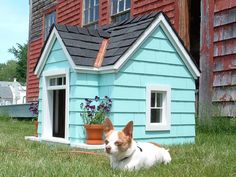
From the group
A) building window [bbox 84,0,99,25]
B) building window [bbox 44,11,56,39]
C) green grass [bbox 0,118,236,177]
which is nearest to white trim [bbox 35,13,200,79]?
green grass [bbox 0,118,236,177]

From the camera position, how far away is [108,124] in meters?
4.80

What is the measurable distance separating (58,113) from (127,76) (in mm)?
2343

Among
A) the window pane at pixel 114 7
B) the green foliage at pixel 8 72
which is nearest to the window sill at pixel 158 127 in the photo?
the window pane at pixel 114 7

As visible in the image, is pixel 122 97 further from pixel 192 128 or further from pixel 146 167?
pixel 146 167

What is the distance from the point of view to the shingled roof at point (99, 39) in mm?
7223

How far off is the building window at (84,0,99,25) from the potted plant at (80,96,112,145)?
323 inches

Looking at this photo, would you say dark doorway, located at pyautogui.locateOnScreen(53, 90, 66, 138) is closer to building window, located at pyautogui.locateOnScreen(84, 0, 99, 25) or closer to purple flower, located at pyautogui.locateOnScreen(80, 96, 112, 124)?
purple flower, located at pyautogui.locateOnScreen(80, 96, 112, 124)

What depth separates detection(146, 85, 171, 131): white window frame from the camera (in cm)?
742

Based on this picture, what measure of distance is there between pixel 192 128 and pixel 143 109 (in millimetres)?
1327

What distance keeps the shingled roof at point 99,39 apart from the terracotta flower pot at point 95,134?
1073mm

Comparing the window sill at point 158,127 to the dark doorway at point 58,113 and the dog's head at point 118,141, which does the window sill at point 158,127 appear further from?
the dog's head at point 118,141

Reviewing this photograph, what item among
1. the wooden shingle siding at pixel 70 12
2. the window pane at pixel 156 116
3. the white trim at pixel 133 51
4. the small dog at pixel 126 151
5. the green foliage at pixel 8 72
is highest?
the green foliage at pixel 8 72

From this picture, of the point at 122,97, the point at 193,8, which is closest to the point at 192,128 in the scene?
the point at 122,97

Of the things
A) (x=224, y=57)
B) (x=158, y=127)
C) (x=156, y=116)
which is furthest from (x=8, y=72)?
(x=158, y=127)
